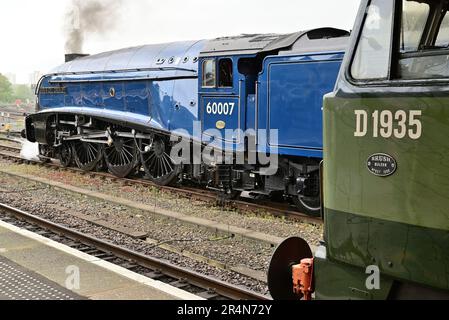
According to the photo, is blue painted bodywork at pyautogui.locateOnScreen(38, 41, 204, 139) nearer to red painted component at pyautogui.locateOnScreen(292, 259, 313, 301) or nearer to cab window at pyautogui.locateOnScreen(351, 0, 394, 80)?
red painted component at pyautogui.locateOnScreen(292, 259, 313, 301)

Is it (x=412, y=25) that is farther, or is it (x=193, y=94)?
(x=193, y=94)

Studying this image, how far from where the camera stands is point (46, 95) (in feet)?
53.5

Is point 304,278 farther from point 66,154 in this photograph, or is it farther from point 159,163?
point 66,154

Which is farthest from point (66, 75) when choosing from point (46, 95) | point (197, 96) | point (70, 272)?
point (70, 272)

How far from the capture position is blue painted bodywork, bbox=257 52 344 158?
8.27 meters

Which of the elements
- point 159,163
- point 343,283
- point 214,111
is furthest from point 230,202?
point 343,283

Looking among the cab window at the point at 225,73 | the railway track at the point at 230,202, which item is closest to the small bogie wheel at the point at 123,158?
the railway track at the point at 230,202

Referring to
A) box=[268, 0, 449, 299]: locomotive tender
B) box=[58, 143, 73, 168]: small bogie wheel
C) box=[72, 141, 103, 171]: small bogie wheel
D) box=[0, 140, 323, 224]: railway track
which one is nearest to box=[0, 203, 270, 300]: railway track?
box=[268, 0, 449, 299]: locomotive tender

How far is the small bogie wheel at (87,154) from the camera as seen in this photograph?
14.2 meters

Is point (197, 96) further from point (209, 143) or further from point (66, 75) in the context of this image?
point (66, 75)

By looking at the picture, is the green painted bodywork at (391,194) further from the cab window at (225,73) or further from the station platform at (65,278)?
the cab window at (225,73)

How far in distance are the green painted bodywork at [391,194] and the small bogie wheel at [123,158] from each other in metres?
10.1

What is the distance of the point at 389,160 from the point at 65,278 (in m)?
3.79

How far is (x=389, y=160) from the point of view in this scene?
8.96ft
